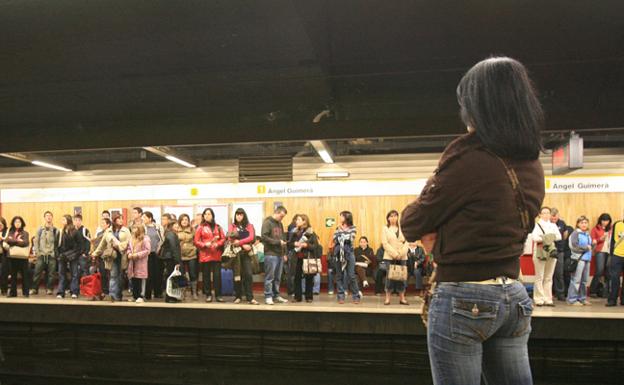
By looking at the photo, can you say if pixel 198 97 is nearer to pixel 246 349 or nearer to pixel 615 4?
pixel 246 349

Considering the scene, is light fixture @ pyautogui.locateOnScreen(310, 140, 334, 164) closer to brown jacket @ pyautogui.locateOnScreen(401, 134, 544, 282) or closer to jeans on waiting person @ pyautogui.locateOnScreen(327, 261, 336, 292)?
jeans on waiting person @ pyautogui.locateOnScreen(327, 261, 336, 292)

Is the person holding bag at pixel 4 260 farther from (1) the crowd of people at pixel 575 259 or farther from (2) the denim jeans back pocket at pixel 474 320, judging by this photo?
(2) the denim jeans back pocket at pixel 474 320

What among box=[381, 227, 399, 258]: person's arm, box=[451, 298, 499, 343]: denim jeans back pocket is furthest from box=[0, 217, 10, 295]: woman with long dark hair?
box=[451, 298, 499, 343]: denim jeans back pocket

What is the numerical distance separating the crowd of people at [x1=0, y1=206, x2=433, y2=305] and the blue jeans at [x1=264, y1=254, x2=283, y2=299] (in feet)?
0.06

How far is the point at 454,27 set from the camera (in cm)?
670

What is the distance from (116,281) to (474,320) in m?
8.35

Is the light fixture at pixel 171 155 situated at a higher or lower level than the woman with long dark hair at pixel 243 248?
higher

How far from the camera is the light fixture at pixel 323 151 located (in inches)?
319

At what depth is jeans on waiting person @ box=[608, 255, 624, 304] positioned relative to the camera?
25.7 feet

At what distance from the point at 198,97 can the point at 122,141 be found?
1.94m

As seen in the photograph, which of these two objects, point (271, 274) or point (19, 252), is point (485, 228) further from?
point (19, 252)

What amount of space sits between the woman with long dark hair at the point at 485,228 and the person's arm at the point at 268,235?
6840 millimetres

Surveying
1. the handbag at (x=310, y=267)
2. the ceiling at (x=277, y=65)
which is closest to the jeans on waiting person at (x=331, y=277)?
the handbag at (x=310, y=267)

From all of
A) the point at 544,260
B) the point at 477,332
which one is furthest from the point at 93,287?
the point at 477,332
